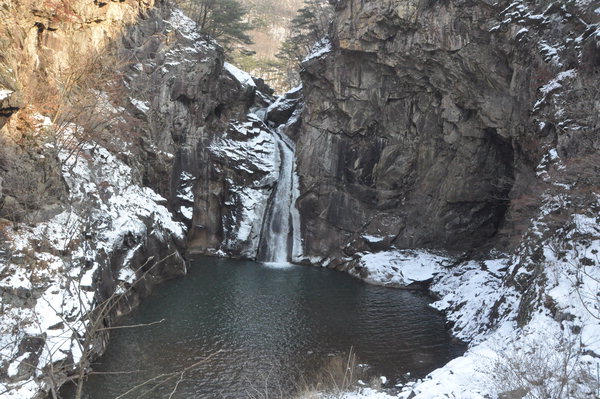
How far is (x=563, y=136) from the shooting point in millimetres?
15406

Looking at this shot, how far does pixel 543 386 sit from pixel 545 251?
750cm

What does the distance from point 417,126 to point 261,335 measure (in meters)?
16.9

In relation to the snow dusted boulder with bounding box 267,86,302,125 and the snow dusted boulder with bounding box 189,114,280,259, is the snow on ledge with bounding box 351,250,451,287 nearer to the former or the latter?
the snow dusted boulder with bounding box 189,114,280,259

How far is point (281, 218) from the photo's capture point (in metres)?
30.7

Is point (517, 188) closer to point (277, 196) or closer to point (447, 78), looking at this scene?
point (447, 78)

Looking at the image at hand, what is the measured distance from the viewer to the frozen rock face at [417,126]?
21625 millimetres

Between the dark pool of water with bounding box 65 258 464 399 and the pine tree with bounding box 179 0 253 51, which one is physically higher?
the pine tree with bounding box 179 0 253 51

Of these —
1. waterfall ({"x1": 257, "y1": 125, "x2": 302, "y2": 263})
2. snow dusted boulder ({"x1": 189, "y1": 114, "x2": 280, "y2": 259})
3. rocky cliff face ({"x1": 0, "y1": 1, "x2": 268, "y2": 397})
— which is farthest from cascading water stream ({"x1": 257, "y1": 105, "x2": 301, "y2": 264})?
rocky cliff face ({"x1": 0, "y1": 1, "x2": 268, "y2": 397})

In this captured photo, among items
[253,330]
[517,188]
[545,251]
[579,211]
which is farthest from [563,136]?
[253,330]

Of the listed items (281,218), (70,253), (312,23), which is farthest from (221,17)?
(70,253)

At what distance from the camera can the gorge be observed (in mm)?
12203

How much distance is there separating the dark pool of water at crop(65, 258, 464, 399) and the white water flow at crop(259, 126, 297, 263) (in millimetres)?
5477

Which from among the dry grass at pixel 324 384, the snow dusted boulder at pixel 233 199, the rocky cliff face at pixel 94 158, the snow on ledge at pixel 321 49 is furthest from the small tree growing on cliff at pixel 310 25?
the dry grass at pixel 324 384

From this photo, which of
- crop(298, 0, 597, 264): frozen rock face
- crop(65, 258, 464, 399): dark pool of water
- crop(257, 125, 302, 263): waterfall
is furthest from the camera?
crop(257, 125, 302, 263): waterfall
